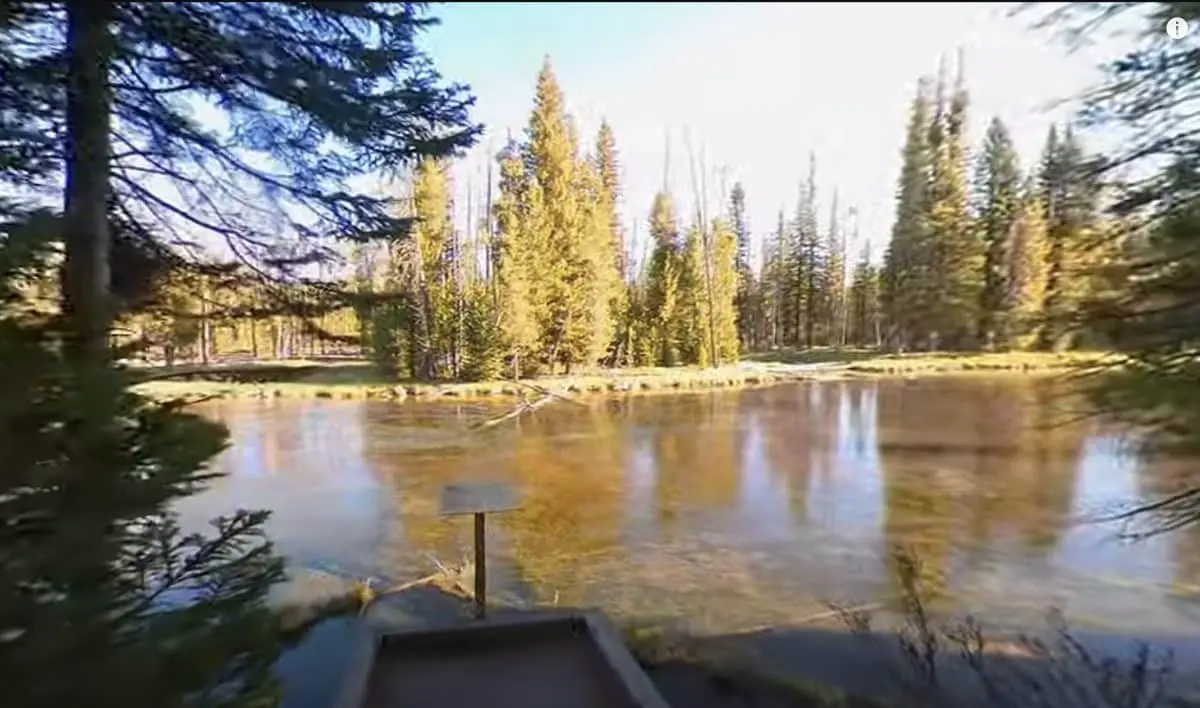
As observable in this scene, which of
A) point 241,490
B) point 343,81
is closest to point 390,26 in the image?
point 343,81

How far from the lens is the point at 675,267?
170 inches

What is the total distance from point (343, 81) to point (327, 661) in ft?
8.38

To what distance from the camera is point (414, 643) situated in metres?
2.94

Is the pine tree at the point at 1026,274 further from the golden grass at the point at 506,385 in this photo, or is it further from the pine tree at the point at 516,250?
the pine tree at the point at 516,250

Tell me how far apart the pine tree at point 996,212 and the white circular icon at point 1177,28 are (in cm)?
138

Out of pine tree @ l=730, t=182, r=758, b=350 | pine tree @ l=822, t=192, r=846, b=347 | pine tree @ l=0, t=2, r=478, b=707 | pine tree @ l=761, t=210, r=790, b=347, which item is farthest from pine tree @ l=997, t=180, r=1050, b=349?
pine tree @ l=0, t=2, r=478, b=707

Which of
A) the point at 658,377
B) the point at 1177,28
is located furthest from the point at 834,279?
the point at 1177,28

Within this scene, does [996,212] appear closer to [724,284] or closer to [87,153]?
[724,284]

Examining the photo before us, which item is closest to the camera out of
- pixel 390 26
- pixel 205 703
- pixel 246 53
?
pixel 205 703

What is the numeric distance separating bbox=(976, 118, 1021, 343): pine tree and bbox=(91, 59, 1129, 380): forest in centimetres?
1

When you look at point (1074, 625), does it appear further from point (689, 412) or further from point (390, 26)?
point (390, 26)

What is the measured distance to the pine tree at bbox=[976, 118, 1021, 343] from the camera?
3.19m

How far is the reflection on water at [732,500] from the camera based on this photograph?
3.98 m

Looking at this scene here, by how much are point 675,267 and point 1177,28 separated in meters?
2.78
